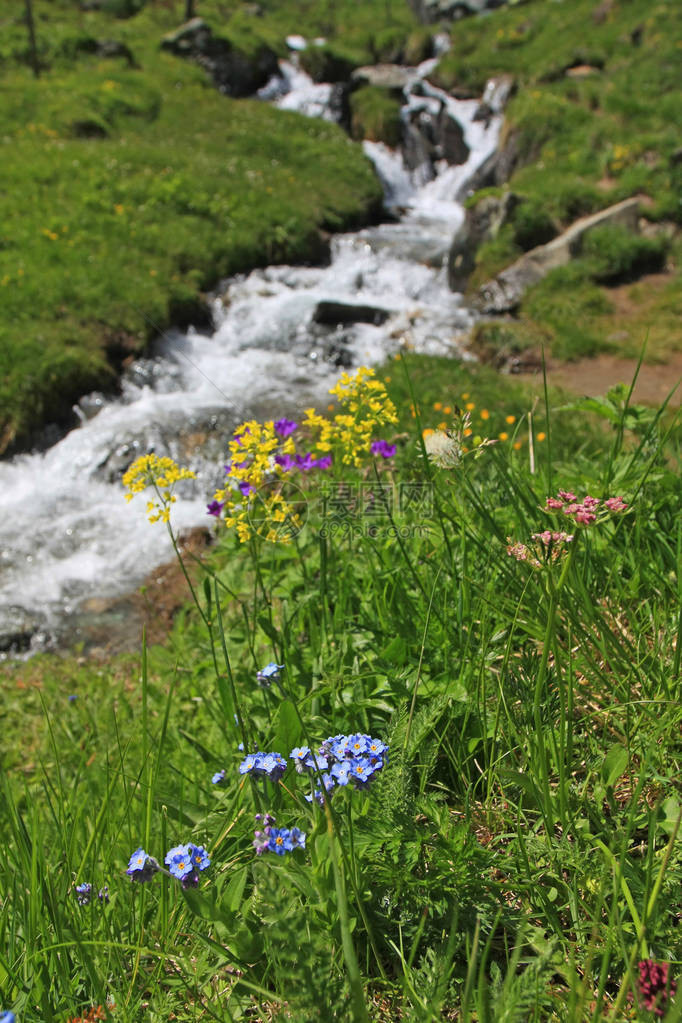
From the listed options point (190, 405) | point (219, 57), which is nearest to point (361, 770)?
point (190, 405)

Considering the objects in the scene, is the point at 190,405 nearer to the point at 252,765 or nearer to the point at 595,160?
the point at 252,765

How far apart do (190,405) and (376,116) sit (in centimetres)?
1395

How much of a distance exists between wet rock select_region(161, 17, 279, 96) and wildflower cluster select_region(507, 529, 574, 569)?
2293 centimetres

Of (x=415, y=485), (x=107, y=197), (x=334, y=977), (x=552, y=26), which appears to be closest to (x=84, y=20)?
(x=552, y=26)

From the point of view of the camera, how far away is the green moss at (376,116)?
18.2 metres

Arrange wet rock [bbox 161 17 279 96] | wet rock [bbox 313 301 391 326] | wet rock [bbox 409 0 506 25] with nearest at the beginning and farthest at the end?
1. wet rock [bbox 313 301 391 326]
2. wet rock [bbox 161 17 279 96]
3. wet rock [bbox 409 0 506 25]

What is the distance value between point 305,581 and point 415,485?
24.0 inches

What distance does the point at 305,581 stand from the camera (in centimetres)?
245

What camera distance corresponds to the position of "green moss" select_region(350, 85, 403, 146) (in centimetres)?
1822

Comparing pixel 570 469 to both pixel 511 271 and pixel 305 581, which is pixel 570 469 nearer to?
pixel 305 581

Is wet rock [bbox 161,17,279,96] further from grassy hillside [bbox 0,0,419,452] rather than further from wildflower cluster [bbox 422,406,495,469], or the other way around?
wildflower cluster [bbox 422,406,495,469]

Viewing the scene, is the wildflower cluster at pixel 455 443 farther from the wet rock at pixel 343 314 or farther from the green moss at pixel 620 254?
the green moss at pixel 620 254

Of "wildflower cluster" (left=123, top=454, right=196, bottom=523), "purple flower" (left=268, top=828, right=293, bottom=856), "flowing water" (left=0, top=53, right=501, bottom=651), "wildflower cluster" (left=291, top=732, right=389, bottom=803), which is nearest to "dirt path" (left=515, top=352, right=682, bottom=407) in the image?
"flowing water" (left=0, top=53, right=501, bottom=651)

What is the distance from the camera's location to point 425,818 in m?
1.77
